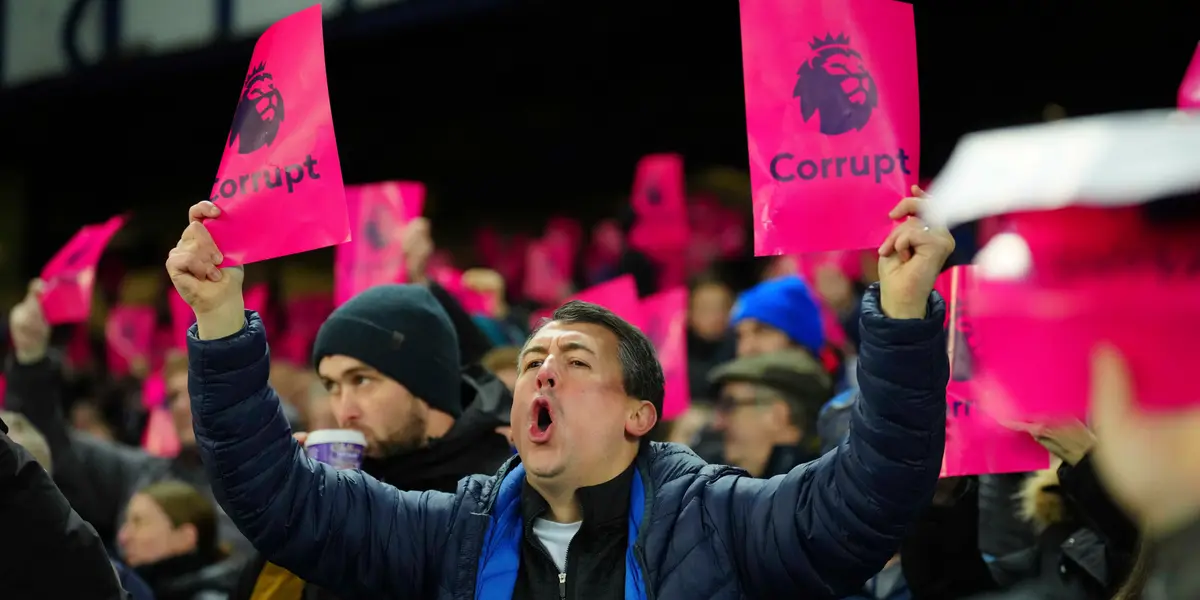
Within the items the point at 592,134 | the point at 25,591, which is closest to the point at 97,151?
the point at 592,134

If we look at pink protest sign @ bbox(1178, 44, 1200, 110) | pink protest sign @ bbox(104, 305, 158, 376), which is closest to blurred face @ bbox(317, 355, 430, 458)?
pink protest sign @ bbox(1178, 44, 1200, 110)

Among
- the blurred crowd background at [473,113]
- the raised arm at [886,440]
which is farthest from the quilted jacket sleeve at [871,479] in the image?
the blurred crowd background at [473,113]

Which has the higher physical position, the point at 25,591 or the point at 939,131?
the point at 939,131

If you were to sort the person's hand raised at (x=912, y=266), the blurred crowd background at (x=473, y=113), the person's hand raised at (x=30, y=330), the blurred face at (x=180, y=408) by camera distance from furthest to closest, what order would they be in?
the blurred crowd background at (x=473, y=113)
the blurred face at (x=180, y=408)
the person's hand raised at (x=30, y=330)
the person's hand raised at (x=912, y=266)

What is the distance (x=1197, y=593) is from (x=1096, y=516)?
186 cm

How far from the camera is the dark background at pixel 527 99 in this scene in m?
6.83

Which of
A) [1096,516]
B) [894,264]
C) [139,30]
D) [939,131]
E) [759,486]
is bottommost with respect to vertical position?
[1096,516]

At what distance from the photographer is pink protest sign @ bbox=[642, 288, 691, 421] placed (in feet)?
15.2

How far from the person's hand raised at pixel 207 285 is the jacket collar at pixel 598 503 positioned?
0.66 meters

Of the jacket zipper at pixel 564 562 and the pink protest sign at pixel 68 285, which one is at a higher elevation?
the pink protest sign at pixel 68 285

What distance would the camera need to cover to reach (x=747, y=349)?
4758mm

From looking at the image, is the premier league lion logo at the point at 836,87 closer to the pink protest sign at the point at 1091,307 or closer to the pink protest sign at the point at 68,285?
the pink protest sign at the point at 1091,307

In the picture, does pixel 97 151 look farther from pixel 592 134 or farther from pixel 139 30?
pixel 592 134

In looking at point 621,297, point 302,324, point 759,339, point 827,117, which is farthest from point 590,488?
point 302,324
